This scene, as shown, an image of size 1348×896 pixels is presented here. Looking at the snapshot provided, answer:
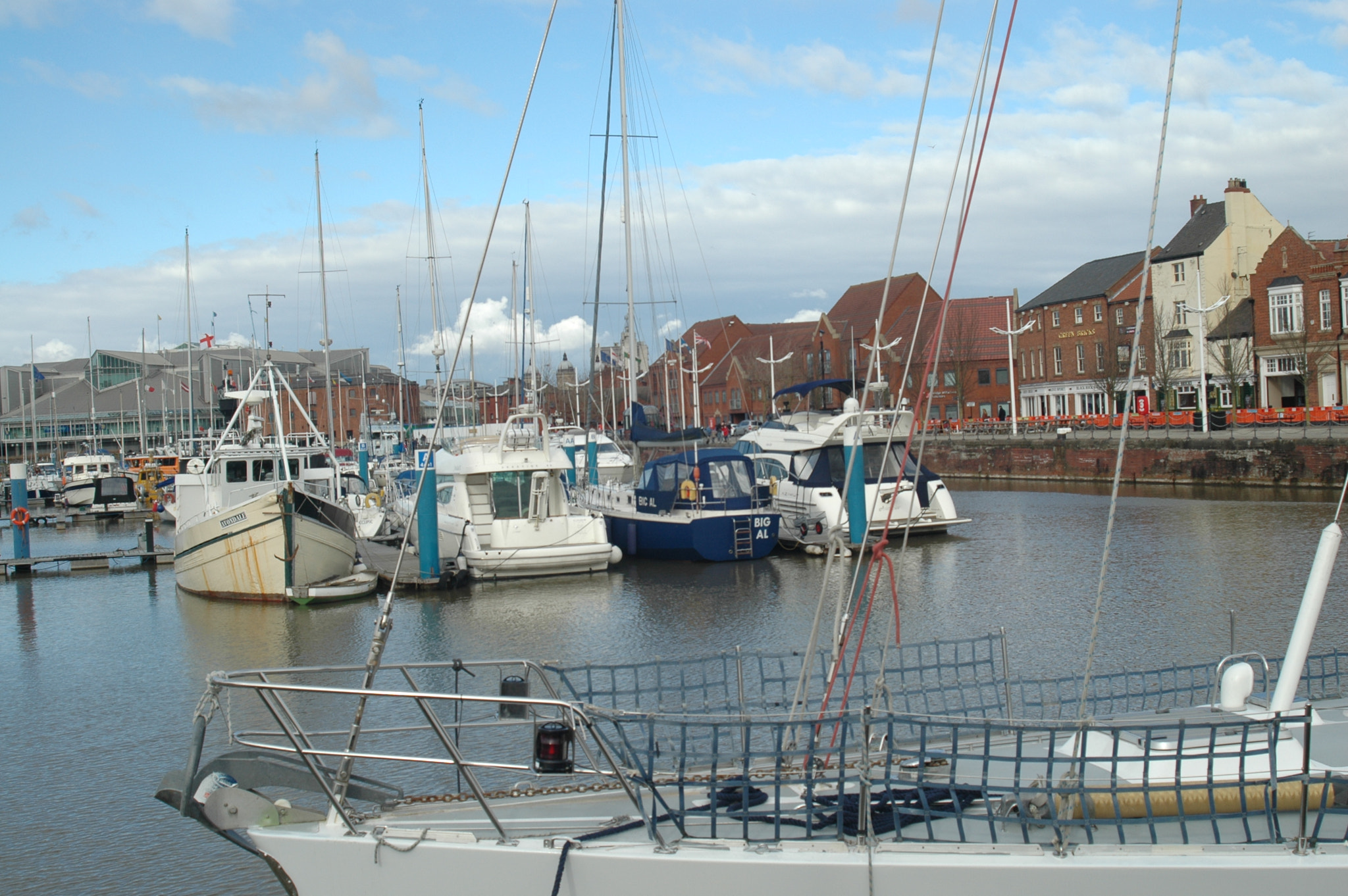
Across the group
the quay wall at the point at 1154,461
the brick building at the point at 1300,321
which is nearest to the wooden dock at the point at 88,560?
the quay wall at the point at 1154,461

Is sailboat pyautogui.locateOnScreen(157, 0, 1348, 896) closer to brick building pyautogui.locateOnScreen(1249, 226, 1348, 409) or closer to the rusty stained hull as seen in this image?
the rusty stained hull

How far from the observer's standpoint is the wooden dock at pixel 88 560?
27938 millimetres

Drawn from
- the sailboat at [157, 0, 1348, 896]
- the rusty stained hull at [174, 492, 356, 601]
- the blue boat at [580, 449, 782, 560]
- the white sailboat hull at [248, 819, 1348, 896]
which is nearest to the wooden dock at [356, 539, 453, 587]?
the rusty stained hull at [174, 492, 356, 601]

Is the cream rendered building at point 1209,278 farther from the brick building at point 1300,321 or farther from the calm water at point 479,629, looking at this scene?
the calm water at point 479,629

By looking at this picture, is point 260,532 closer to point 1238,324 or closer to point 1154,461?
point 1154,461

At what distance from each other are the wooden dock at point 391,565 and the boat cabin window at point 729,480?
6950 mm

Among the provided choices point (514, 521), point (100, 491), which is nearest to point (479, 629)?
point (514, 521)

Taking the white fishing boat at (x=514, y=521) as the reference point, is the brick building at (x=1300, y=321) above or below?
above

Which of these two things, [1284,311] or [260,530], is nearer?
[260,530]

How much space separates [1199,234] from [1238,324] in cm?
715

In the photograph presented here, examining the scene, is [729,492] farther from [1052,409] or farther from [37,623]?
[1052,409]

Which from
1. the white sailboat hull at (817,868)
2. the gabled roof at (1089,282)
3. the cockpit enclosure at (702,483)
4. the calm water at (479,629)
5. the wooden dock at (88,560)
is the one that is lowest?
the calm water at (479,629)

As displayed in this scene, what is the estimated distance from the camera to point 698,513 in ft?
79.9

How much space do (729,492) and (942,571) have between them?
562cm
